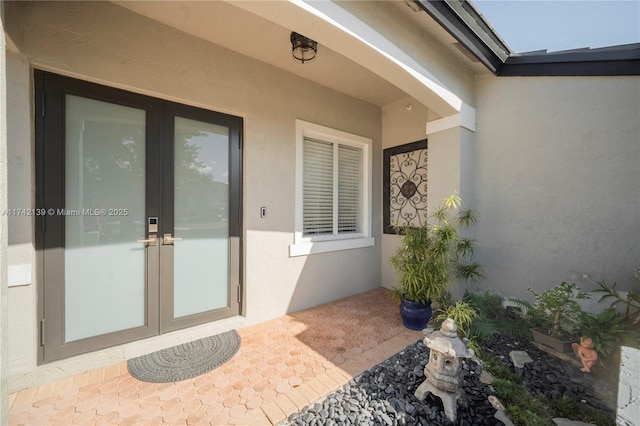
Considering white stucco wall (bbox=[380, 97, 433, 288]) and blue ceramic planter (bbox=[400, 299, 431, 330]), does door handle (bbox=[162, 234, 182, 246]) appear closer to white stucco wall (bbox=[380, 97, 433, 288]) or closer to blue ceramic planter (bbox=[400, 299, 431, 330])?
blue ceramic planter (bbox=[400, 299, 431, 330])

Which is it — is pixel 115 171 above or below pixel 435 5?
below

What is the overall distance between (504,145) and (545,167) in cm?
61

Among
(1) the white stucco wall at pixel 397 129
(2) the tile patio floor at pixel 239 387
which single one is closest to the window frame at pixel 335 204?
(1) the white stucco wall at pixel 397 129

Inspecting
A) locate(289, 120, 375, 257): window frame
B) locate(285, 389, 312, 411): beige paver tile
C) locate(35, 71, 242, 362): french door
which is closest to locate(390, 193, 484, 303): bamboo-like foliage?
locate(289, 120, 375, 257): window frame

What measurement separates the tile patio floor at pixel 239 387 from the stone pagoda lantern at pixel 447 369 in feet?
2.40

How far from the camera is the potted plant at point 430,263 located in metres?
3.36

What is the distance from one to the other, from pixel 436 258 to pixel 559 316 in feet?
4.86

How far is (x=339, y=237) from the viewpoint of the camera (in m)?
4.87

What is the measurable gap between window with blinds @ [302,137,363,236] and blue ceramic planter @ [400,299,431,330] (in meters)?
1.94

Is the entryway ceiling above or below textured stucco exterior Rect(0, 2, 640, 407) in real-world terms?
above

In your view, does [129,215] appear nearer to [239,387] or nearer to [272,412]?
[239,387]

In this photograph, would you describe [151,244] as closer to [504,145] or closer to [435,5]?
[435,5]

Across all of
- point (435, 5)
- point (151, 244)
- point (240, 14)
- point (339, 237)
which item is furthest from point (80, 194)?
point (435, 5)

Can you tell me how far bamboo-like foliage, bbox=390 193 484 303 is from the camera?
336 centimetres
